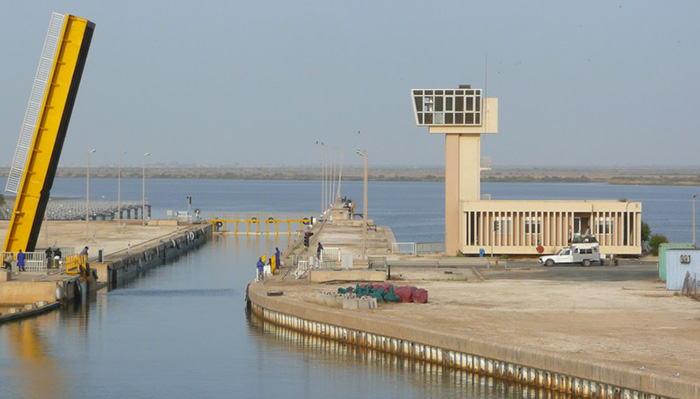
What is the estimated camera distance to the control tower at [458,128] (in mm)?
67812

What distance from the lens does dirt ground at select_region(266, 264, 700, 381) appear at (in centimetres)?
3209

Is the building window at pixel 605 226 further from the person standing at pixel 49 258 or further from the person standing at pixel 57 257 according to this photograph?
the person standing at pixel 49 258

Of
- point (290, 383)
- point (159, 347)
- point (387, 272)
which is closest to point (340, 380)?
point (290, 383)

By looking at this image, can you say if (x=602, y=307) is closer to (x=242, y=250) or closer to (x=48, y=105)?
(x=48, y=105)

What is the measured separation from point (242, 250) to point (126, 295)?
122 feet

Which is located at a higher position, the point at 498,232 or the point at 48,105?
the point at 48,105

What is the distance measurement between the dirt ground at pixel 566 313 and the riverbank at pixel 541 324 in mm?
34

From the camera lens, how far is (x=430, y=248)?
70.7m

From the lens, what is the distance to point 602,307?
4178cm

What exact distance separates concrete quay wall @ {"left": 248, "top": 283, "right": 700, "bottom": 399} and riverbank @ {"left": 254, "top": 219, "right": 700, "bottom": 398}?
33 millimetres

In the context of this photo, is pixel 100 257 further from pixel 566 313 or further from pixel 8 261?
pixel 566 313

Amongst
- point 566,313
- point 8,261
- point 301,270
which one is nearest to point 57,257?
point 8,261

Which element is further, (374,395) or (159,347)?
(159,347)

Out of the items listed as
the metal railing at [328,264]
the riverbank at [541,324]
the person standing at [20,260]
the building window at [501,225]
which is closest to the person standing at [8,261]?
the person standing at [20,260]
